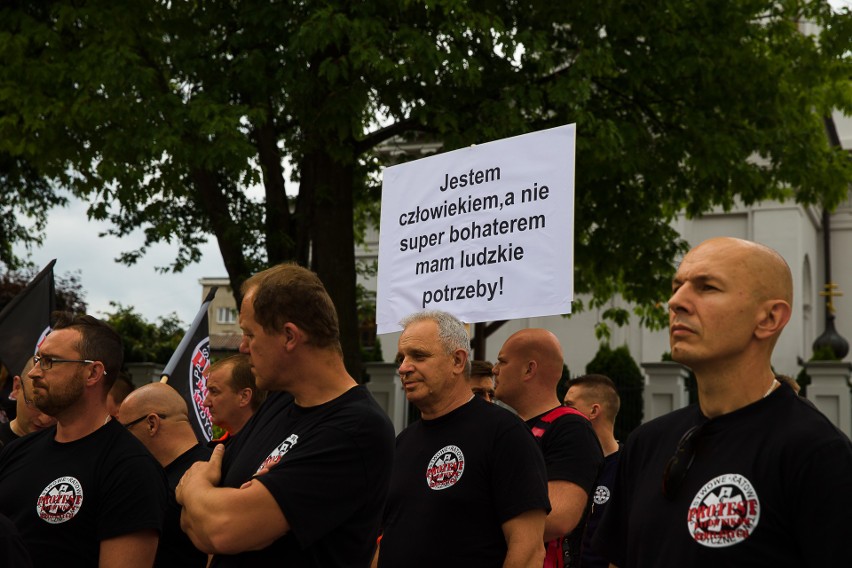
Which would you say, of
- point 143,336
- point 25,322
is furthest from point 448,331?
point 143,336

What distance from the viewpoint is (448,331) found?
193 inches

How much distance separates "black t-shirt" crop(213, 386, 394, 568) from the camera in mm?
3045

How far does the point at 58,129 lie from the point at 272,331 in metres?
10.1

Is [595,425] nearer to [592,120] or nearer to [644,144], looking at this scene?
[592,120]

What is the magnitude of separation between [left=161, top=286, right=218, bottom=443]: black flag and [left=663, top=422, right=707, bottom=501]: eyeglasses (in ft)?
17.2

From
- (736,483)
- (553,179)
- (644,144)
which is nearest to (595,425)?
(553,179)

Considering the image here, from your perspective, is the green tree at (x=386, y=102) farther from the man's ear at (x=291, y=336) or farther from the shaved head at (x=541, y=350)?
the man's ear at (x=291, y=336)

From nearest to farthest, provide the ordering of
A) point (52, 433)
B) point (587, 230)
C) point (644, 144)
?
point (52, 433) → point (644, 144) → point (587, 230)

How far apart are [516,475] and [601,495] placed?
211 centimetres

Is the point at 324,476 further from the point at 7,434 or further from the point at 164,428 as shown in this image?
the point at 7,434

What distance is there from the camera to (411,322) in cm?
498

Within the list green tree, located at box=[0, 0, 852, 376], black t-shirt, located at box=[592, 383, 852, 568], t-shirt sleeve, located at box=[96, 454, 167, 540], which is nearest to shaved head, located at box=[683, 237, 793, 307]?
black t-shirt, located at box=[592, 383, 852, 568]

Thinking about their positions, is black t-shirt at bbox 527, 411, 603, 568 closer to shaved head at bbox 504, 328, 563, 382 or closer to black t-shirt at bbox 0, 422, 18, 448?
shaved head at bbox 504, 328, 563, 382

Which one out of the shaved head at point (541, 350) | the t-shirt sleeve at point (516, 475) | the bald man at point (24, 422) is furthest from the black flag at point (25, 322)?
the t-shirt sleeve at point (516, 475)
